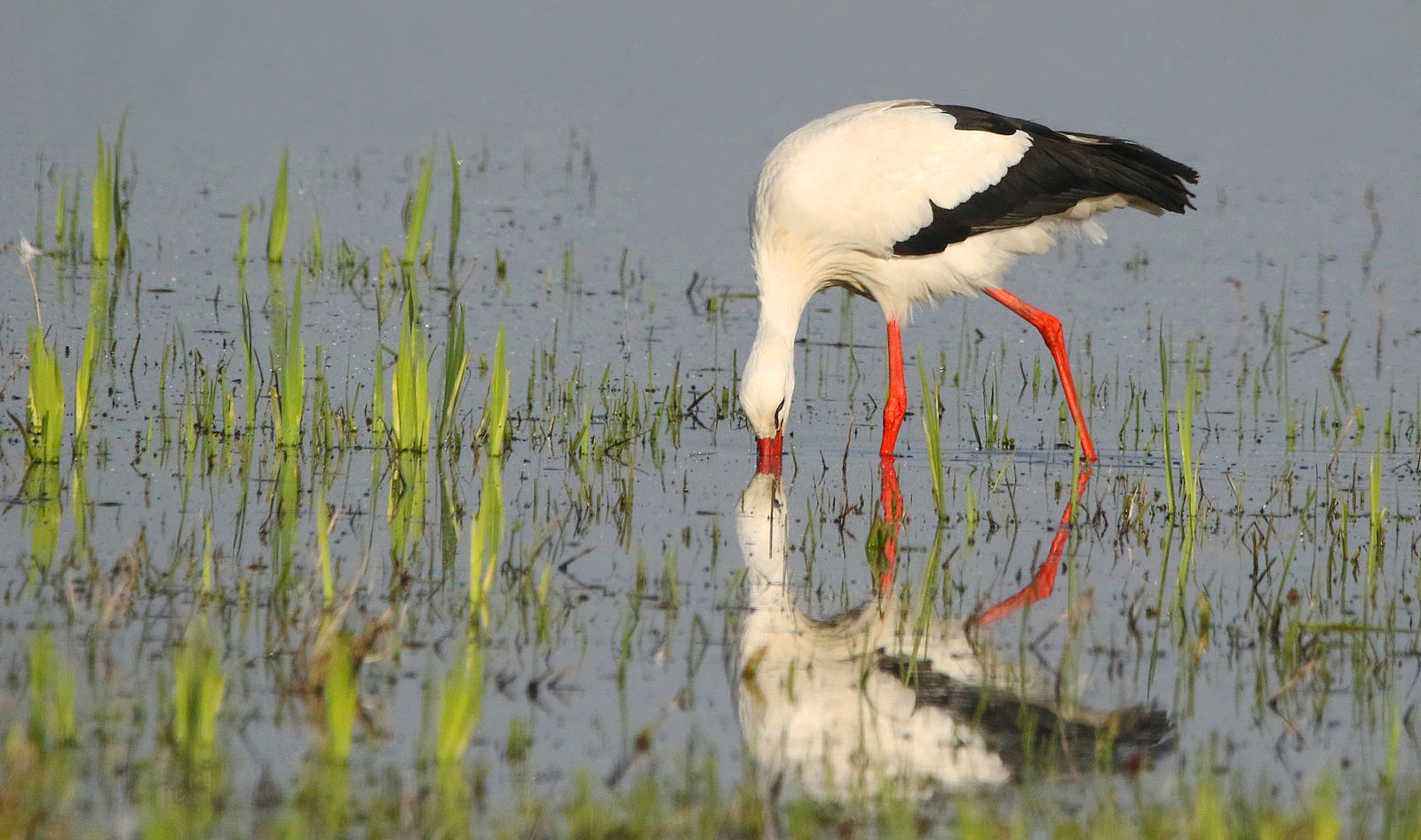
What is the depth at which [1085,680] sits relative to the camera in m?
4.91

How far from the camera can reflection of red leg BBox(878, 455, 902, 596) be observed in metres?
5.95

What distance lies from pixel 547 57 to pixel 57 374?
553 inches

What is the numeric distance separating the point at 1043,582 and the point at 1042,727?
1485 millimetres

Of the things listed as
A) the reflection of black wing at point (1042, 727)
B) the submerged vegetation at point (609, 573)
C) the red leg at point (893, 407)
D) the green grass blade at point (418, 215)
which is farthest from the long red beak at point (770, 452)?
the green grass blade at point (418, 215)

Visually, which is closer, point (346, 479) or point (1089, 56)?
point (346, 479)

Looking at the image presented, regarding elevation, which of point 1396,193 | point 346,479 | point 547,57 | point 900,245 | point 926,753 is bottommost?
point 926,753

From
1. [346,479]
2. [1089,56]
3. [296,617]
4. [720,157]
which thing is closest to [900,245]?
[346,479]

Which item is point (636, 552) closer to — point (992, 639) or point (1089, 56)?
point (992, 639)

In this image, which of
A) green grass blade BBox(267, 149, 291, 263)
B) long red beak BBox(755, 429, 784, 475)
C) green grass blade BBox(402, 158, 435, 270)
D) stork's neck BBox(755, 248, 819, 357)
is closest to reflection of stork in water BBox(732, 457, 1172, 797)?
long red beak BBox(755, 429, 784, 475)

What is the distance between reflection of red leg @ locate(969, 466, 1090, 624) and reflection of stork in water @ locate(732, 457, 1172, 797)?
3cm

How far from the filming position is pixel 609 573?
Result: 576 cm

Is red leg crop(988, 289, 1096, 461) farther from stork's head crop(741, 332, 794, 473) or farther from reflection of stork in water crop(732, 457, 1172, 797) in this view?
reflection of stork in water crop(732, 457, 1172, 797)

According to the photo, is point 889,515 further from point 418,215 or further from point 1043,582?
point 418,215

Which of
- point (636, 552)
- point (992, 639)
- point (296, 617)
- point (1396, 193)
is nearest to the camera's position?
point (296, 617)
